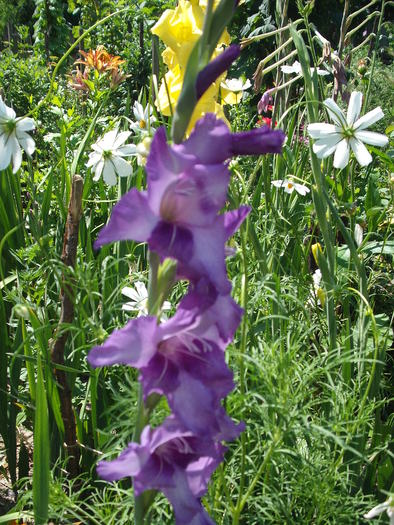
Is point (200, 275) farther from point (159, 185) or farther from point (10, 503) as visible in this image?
point (10, 503)

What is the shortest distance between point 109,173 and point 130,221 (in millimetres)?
1235

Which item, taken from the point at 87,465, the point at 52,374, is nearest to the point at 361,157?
the point at 52,374

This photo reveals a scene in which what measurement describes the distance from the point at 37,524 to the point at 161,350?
25.3 inches

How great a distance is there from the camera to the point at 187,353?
75cm

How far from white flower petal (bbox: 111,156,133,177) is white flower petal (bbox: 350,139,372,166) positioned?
2.08 feet

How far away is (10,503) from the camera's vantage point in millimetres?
1725

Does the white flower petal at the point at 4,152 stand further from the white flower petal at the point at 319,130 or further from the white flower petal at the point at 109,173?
the white flower petal at the point at 319,130

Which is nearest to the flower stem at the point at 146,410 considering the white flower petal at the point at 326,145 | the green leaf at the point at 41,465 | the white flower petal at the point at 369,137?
the green leaf at the point at 41,465

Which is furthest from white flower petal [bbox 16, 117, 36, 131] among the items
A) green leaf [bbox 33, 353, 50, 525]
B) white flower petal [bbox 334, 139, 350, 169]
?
white flower petal [bbox 334, 139, 350, 169]

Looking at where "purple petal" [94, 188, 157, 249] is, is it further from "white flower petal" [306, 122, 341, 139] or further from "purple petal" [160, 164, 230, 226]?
"white flower petal" [306, 122, 341, 139]

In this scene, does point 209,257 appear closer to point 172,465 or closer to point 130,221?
point 130,221

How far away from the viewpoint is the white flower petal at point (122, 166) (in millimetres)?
1870

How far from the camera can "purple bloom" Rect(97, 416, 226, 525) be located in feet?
2.57

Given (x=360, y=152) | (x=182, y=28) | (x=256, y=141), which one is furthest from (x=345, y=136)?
(x=256, y=141)
